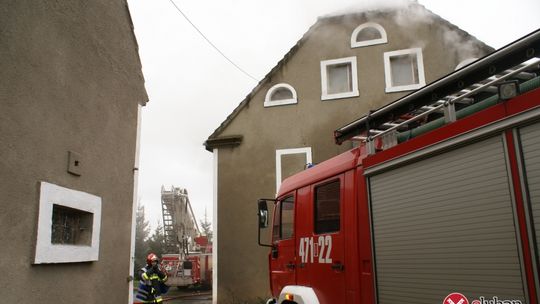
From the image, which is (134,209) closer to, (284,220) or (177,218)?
(284,220)

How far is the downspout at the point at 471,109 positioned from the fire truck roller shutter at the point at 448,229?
0.28m

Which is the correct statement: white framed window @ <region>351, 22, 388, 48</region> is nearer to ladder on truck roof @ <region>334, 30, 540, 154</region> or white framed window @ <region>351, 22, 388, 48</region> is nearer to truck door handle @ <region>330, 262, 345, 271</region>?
ladder on truck roof @ <region>334, 30, 540, 154</region>

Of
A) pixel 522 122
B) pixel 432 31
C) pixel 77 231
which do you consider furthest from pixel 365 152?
pixel 432 31

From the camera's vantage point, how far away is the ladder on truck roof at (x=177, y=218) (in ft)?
64.7

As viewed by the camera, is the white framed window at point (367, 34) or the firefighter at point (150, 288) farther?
the white framed window at point (367, 34)

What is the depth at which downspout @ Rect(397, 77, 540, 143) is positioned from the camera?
9.41ft

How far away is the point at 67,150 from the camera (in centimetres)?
590

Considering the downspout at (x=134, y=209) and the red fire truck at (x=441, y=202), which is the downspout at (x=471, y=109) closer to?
the red fire truck at (x=441, y=202)

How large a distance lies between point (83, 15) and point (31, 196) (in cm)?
279

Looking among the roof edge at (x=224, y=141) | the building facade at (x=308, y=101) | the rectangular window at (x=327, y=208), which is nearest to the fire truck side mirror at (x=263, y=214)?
the rectangular window at (x=327, y=208)

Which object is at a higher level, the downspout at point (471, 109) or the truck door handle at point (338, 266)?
the downspout at point (471, 109)

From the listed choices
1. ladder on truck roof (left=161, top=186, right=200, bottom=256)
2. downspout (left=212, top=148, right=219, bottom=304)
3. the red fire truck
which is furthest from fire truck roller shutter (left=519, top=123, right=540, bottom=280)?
ladder on truck roof (left=161, top=186, right=200, bottom=256)

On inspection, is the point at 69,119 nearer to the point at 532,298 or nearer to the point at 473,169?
the point at 473,169

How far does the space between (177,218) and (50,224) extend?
48.1 ft
